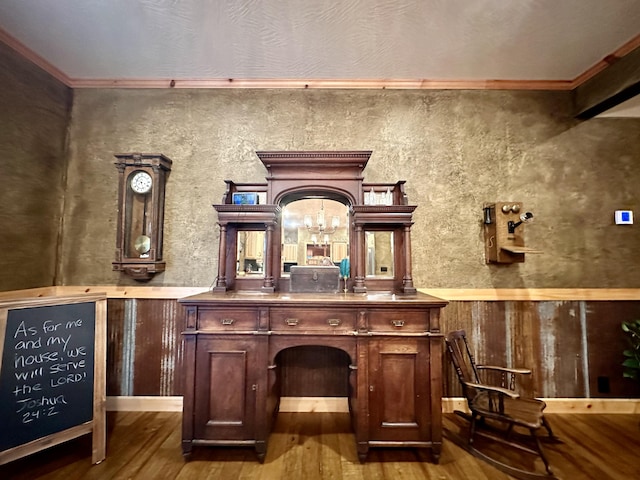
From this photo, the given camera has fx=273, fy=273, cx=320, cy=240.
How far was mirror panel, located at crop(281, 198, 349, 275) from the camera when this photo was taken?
7.59ft

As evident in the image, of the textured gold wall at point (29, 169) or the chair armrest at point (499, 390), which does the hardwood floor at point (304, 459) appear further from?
the textured gold wall at point (29, 169)

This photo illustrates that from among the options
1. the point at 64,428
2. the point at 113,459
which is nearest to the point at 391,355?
the point at 113,459

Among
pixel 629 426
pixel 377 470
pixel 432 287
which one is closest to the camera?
pixel 377 470

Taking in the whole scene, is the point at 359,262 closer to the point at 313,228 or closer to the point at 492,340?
the point at 313,228

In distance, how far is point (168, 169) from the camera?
96.5 inches

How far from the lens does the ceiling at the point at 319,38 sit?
177 cm

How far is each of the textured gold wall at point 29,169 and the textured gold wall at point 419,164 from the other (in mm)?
109

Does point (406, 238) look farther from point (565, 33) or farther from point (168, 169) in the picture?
point (168, 169)

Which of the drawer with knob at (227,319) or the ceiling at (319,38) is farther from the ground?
the ceiling at (319,38)

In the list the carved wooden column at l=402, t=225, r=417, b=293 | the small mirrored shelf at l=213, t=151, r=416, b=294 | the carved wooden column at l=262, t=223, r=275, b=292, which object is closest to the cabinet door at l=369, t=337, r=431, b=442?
the carved wooden column at l=402, t=225, r=417, b=293

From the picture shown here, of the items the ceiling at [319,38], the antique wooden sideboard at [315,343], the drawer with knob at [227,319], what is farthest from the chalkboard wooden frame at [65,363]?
the ceiling at [319,38]

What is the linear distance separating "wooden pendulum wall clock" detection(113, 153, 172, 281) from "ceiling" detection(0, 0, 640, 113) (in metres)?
0.84

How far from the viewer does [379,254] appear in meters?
2.30

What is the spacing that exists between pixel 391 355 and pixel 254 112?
2.32m
